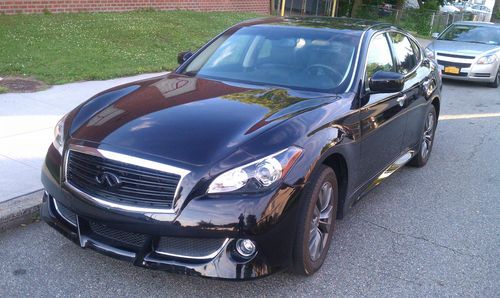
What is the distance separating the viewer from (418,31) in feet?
94.4

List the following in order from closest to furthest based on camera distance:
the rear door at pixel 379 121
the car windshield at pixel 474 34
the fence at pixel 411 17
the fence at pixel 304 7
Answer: the rear door at pixel 379 121, the car windshield at pixel 474 34, the fence at pixel 304 7, the fence at pixel 411 17

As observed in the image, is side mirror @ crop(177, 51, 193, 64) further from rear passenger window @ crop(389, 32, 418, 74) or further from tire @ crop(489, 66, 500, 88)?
tire @ crop(489, 66, 500, 88)

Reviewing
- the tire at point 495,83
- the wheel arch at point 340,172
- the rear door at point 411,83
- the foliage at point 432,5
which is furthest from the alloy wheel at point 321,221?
the foliage at point 432,5

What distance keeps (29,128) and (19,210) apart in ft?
7.19

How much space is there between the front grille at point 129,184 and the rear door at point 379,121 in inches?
68.9

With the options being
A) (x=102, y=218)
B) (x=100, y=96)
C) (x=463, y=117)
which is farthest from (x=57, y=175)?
(x=463, y=117)

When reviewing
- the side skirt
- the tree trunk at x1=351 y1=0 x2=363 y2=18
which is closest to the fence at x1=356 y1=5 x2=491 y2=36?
the tree trunk at x1=351 y1=0 x2=363 y2=18

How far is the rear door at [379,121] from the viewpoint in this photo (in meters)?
4.12

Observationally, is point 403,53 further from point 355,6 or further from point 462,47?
point 355,6

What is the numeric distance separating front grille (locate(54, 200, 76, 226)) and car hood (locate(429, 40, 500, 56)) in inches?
438

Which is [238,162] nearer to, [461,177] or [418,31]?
[461,177]

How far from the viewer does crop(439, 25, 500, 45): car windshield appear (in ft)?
43.5

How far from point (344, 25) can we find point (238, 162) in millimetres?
2442

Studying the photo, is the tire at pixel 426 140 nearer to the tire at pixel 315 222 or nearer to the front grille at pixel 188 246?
the tire at pixel 315 222
